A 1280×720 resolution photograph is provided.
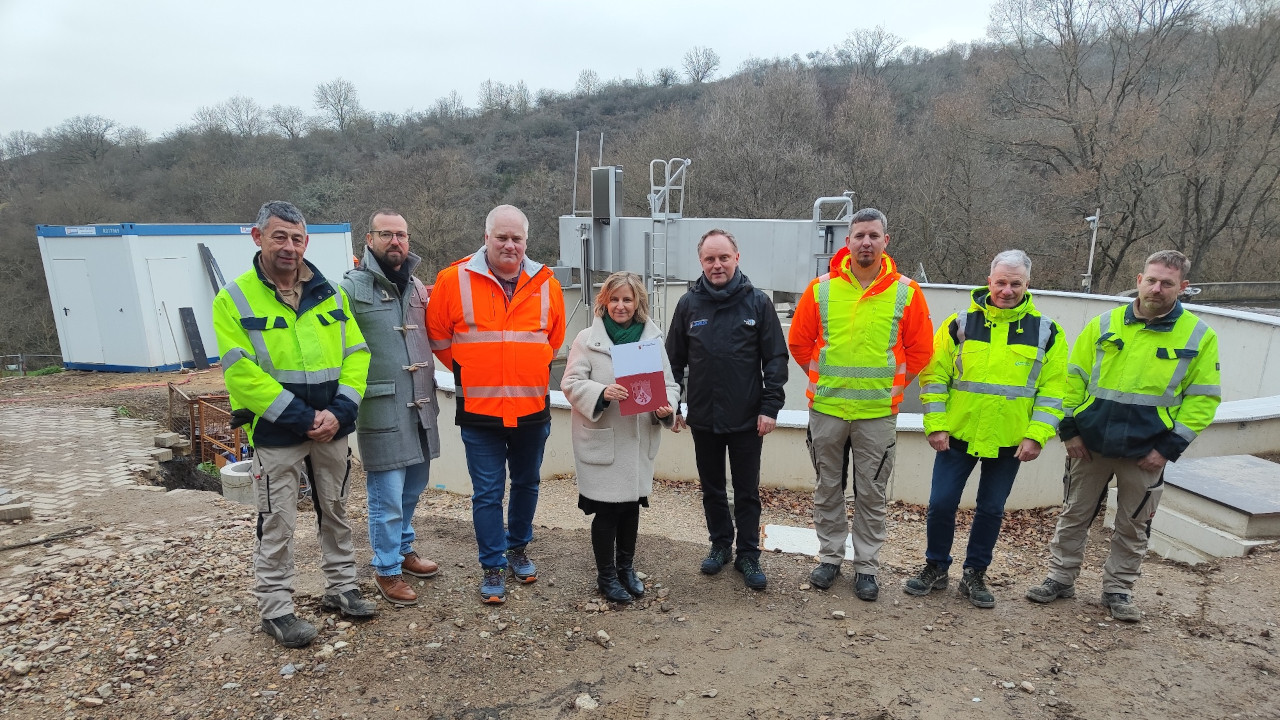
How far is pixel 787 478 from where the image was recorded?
6.46 metres

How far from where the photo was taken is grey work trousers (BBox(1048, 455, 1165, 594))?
3.51m

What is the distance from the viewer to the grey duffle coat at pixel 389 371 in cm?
345

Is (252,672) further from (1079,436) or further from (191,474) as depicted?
(191,474)

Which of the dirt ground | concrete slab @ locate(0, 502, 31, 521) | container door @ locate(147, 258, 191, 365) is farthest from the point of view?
container door @ locate(147, 258, 191, 365)

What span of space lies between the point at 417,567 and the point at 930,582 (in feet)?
9.18

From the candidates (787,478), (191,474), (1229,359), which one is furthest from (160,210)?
(1229,359)

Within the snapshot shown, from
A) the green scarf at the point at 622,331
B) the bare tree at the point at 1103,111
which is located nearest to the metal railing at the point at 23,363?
the green scarf at the point at 622,331

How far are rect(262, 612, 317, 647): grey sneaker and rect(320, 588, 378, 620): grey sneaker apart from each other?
7.6 inches

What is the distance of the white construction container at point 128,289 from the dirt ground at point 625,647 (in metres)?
→ 12.2

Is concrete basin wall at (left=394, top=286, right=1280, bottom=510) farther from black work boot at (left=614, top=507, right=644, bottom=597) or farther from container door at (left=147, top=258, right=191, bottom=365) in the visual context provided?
container door at (left=147, top=258, right=191, bottom=365)

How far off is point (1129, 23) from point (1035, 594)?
90.3 feet

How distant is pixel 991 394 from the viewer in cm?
354

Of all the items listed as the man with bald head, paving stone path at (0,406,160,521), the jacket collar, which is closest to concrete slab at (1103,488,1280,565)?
the jacket collar

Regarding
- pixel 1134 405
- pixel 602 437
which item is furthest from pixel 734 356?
pixel 1134 405
